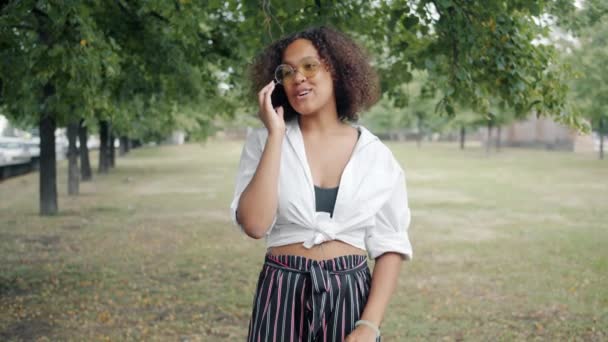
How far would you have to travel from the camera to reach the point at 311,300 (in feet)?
7.18

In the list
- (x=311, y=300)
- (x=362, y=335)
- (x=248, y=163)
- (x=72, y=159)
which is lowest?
(x=72, y=159)

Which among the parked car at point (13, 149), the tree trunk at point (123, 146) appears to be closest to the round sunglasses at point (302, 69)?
the parked car at point (13, 149)

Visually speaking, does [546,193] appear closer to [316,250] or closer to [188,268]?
[188,268]

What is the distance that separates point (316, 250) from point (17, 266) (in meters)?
8.53

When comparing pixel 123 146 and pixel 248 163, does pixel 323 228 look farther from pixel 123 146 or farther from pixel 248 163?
pixel 123 146

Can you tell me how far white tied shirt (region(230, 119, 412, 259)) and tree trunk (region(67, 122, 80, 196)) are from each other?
1609 cm

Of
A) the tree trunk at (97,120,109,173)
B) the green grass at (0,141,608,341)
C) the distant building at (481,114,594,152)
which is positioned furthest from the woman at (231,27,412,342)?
the distant building at (481,114,594,152)

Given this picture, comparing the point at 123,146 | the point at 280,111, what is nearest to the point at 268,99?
the point at 280,111

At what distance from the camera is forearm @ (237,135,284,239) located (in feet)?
6.86

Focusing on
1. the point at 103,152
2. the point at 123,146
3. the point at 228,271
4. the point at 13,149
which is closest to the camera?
the point at 228,271

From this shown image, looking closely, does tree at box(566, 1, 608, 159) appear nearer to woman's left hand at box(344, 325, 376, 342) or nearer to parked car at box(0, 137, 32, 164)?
woman's left hand at box(344, 325, 376, 342)

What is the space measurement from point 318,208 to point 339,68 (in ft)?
1.64

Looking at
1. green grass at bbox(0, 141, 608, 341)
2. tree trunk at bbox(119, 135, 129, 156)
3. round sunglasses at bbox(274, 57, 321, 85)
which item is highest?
round sunglasses at bbox(274, 57, 321, 85)

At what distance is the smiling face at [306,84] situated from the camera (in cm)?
225
